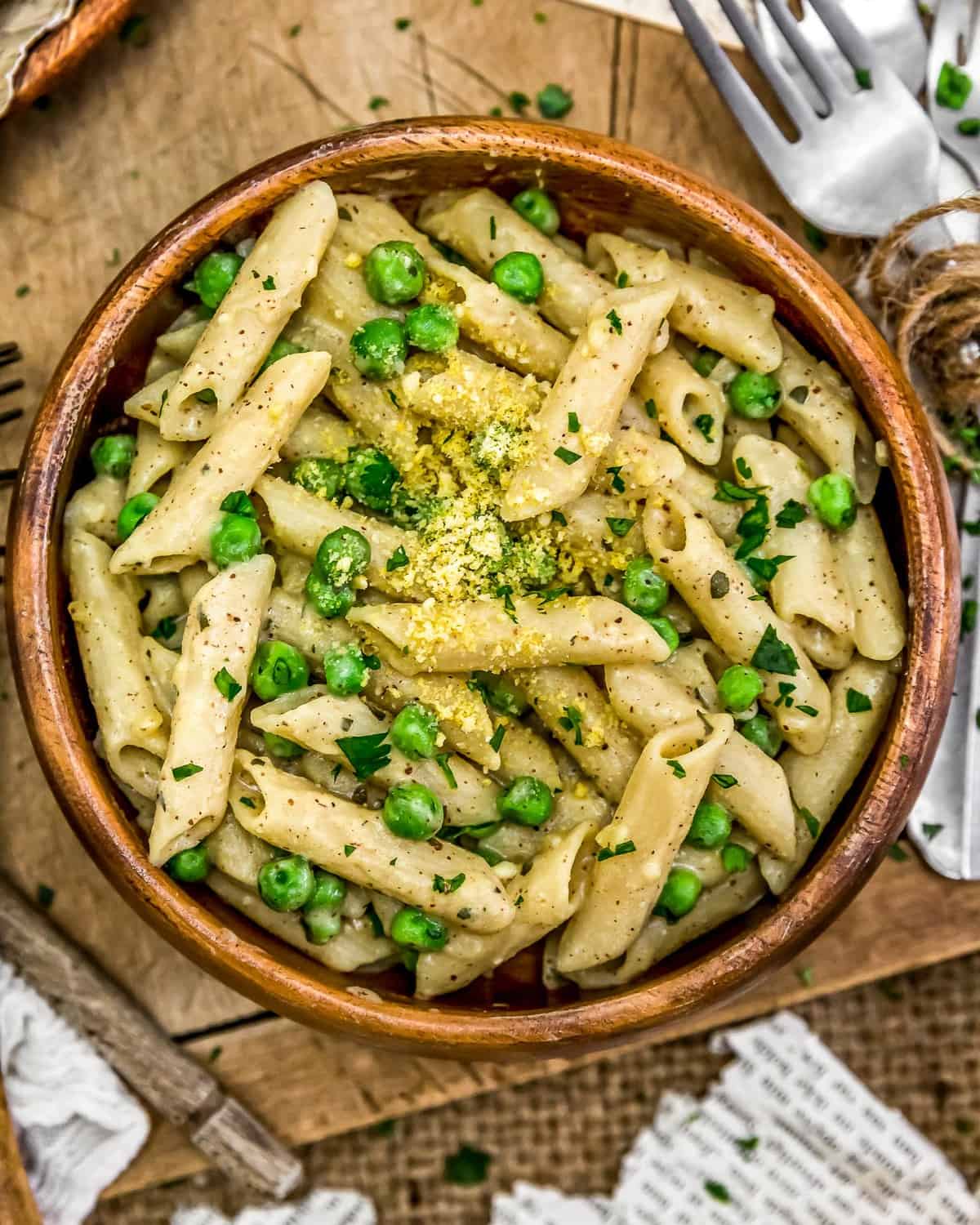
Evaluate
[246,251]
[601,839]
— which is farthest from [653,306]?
[601,839]

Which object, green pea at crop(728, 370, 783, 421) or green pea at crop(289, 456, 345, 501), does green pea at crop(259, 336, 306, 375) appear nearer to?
green pea at crop(289, 456, 345, 501)

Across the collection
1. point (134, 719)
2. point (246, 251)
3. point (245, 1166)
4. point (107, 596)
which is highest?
point (246, 251)

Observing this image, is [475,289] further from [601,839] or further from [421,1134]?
[421,1134]

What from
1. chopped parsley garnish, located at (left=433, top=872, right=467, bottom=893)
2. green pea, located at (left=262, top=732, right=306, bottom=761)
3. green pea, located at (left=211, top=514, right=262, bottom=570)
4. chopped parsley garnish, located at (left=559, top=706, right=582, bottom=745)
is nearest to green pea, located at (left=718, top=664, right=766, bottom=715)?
chopped parsley garnish, located at (left=559, top=706, right=582, bottom=745)

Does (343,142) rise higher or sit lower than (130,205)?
lower

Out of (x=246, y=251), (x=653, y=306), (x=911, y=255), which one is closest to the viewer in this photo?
(x=653, y=306)

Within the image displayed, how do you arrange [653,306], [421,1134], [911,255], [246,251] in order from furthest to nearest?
1. [421,1134]
2. [911,255]
3. [246,251]
4. [653,306]

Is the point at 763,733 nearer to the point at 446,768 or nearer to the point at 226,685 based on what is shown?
the point at 446,768

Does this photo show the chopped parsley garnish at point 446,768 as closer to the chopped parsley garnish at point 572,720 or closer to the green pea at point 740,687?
the chopped parsley garnish at point 572,720
